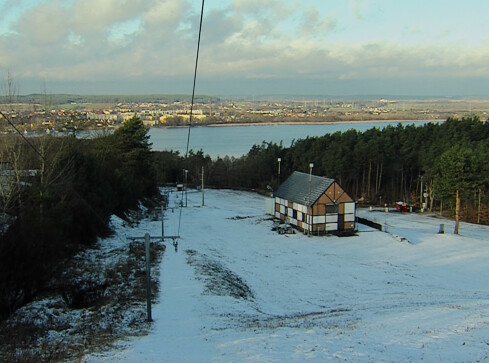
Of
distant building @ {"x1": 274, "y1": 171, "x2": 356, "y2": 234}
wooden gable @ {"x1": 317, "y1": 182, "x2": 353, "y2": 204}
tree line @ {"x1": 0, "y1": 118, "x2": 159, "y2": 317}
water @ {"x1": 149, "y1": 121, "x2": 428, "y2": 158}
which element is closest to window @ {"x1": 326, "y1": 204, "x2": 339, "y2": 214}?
distant building @ {"x1": 274, "y1": 171, "x2": 356, "y2": 234}

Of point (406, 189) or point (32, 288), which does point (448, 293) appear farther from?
point (406, 189)

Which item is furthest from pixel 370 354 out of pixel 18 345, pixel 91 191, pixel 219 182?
pixel 219 182

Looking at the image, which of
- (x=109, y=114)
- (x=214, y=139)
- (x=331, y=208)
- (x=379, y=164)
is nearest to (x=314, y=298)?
(x=331, y=208)

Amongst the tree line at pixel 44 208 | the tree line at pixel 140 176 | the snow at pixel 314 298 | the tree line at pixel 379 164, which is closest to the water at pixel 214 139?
the tree line at pixel 379 164

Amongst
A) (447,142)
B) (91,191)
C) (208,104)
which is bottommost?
(91,191)

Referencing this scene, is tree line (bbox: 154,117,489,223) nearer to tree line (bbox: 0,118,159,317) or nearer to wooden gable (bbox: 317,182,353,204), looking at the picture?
wooden gable (bbox: 317,182,353,204)

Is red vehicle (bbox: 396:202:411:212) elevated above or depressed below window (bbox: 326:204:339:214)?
below

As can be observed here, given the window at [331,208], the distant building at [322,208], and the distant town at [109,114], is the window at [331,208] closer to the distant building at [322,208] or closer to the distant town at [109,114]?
the distant building at [322,208]
